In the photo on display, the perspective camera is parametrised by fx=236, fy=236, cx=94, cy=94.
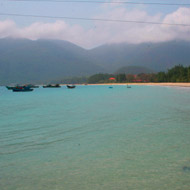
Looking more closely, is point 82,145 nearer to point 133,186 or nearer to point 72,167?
point 72,167

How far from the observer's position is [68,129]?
1464 centimetres

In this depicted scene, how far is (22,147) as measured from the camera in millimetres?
10219

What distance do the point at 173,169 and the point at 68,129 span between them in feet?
27.5

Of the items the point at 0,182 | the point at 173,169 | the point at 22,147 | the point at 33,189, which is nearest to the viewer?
the point at 33,189

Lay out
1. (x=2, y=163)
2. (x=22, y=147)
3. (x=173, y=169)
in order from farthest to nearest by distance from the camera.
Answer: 1. (x=22, y=147)
2. (x=2, y=163)
3. (x=173, y=169)

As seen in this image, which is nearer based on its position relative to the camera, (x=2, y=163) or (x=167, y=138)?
(x=2, y=163)

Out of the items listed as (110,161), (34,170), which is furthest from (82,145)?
(34,170)

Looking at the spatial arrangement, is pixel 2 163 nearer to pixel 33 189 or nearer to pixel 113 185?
pixel 33 189

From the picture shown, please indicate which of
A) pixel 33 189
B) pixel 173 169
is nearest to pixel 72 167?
pixel 33 189

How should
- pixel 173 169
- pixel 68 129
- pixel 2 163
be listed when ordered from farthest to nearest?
pixel 68 129 < pixel 2 163 < pixel 173 169

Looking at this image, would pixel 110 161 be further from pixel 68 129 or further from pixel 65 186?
pixel 68 129

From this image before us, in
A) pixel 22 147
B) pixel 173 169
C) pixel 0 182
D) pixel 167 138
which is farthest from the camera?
pixel 167 138

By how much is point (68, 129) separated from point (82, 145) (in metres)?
4.21

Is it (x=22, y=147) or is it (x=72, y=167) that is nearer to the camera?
(x=72, y=167)
